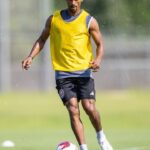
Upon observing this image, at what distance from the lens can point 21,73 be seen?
44594 mm

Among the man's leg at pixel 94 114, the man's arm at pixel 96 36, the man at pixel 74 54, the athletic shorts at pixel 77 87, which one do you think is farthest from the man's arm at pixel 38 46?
the man's leg at pixel 94 114

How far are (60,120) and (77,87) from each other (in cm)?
1326

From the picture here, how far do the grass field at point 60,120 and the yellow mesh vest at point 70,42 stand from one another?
2.31 meters

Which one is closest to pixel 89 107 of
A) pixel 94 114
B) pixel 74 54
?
pixel 94 114

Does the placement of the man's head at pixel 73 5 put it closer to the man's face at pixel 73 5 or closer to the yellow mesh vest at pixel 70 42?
the man's face at pixel 73 5

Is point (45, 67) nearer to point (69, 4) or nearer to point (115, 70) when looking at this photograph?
point (115, 70)

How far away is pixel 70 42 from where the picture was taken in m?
14.4

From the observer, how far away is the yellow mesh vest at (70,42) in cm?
1441

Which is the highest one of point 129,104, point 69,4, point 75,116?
point 69,4

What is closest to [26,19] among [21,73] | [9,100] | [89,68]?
[21,73]

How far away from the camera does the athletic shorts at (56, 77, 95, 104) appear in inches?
567

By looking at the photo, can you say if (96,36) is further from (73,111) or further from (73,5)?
(73,111)

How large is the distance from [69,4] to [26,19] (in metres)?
31.2

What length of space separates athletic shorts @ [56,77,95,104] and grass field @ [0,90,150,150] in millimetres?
2052
